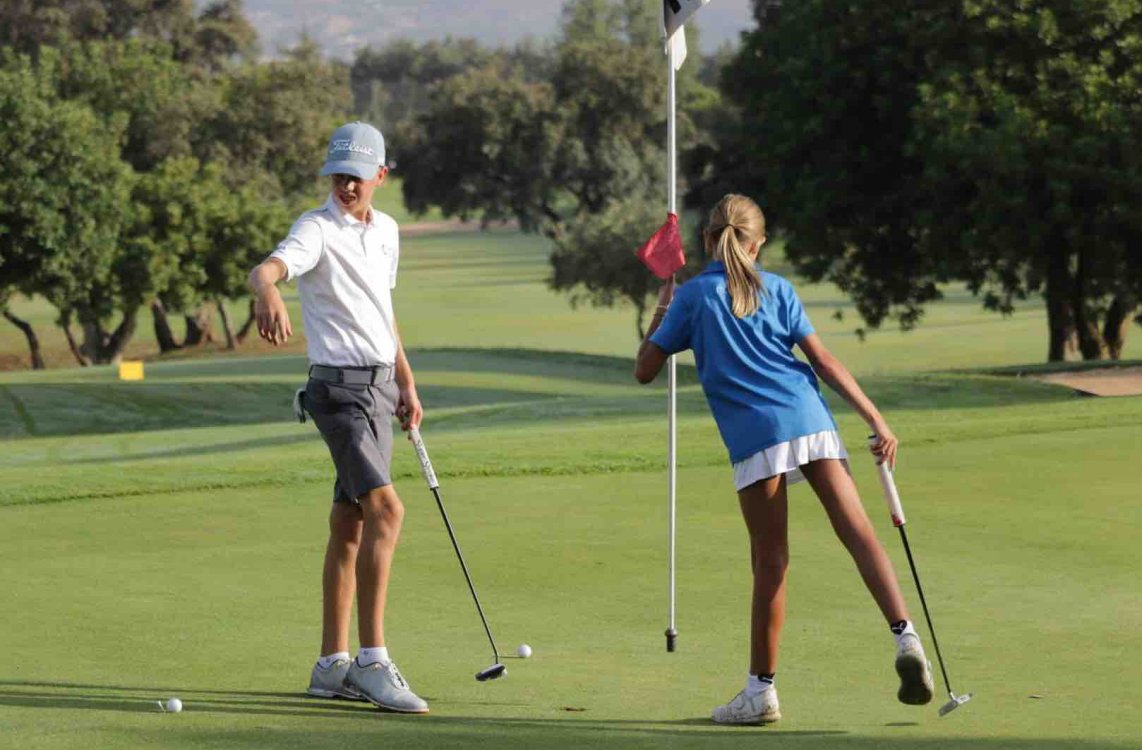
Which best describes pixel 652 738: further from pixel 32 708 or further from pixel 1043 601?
pixel 1043 601

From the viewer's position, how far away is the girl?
19.8ft

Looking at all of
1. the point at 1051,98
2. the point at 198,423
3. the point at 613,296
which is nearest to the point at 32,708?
the point at 198,423

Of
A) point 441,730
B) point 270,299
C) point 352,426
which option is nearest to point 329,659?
point 352,426

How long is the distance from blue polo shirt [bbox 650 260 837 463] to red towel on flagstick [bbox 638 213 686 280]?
113cm

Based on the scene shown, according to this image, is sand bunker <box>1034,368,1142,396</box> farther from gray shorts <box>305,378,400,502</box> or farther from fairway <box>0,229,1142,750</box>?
gray shorts <box>305,378,400,502</box>

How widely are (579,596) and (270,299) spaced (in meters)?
2.83

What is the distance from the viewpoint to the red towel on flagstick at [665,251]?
725 centimetres

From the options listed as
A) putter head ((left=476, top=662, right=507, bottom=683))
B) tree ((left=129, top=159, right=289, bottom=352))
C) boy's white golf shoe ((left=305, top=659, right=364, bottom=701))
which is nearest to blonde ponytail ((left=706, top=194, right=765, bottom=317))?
putter head ((left=476, top=662, right=507, bottom=683))

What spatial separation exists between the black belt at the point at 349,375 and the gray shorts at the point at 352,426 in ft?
0.05

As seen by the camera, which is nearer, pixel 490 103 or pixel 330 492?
pixel 330 492

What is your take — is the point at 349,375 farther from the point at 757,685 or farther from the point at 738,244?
the point at 757,685

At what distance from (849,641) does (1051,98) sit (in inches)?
978

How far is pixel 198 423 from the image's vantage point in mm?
28359

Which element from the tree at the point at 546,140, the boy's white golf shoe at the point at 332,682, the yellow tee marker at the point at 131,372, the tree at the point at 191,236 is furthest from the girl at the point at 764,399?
the tree at the point at 546,140
